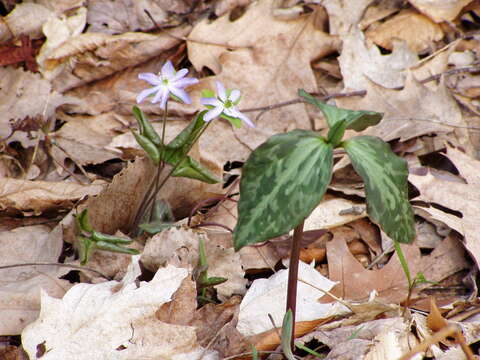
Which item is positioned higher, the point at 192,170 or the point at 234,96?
the point at 234,96

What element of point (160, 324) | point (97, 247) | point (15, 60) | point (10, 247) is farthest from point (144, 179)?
point (15, 60)

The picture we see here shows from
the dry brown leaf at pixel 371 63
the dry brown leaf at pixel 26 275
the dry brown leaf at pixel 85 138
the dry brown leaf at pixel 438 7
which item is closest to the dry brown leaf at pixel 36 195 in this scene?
the dry brown leaf at pixel 26 275

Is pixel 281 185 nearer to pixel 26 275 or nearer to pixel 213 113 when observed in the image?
pixel 213 113

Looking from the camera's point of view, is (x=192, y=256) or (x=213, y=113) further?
(x=192, y=256)

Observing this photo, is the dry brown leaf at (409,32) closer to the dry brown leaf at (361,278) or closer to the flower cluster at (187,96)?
the dry brown leaf at (361,278)

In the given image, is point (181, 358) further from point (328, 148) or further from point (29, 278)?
point (328, 148)

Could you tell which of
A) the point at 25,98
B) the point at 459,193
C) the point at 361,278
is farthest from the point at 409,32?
the point at 25,98
